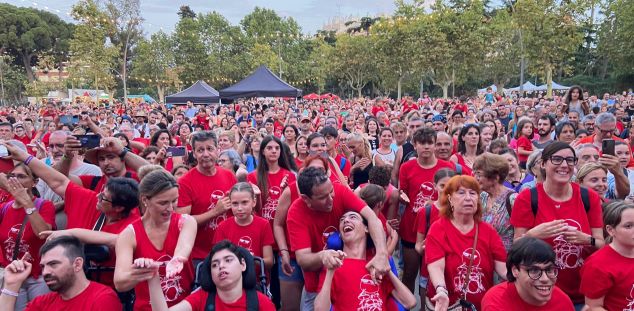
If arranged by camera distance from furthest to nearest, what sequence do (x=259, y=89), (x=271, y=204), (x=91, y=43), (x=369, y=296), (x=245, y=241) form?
(x=91, y=43), (x=259, y=89), (x=271, y=204), (x=245, y=241), (x=369, y=296)

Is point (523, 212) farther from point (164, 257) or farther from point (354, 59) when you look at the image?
point (354, 59)

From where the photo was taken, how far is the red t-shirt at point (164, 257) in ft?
10.4

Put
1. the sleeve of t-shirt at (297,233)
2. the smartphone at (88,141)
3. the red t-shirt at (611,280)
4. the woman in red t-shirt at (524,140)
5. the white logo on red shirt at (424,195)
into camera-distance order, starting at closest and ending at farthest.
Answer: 1. the red t-shirt at (611,280)
2. the sleeve of t-shirt at (297,233)
3. the smartphone at (88,141)
4. the white logo on red shirt at (424,195)
5. the woman in red t-shirt at (524,140)

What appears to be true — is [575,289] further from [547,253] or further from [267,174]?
[267,174]


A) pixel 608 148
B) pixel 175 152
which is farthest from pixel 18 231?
pixel 608 148

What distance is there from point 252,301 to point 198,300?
12.9 inches

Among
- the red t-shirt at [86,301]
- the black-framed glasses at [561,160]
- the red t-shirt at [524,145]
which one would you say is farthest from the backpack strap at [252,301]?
the red t-shirt at [524,145]

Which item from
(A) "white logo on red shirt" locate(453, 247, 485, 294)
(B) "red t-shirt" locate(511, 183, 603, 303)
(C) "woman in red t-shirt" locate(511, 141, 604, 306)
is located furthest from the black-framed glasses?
(A) "white logo on red shirt" locate(453, 247, 485, 294)

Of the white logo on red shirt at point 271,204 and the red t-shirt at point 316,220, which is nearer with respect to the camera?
the red t-shirt at point 316,220

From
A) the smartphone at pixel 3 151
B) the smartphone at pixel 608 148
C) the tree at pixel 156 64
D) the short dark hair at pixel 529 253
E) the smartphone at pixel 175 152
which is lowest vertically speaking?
the short dark hair at pixel 529 253

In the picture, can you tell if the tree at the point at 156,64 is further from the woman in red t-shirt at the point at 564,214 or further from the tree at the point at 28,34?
the woman in red t-shirt at the point at 564,214

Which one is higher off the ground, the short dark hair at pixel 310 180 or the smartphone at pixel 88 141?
the smartphone at pixel 88 141

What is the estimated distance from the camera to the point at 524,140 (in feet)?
23.7

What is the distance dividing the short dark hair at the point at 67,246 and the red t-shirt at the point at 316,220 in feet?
4.62
